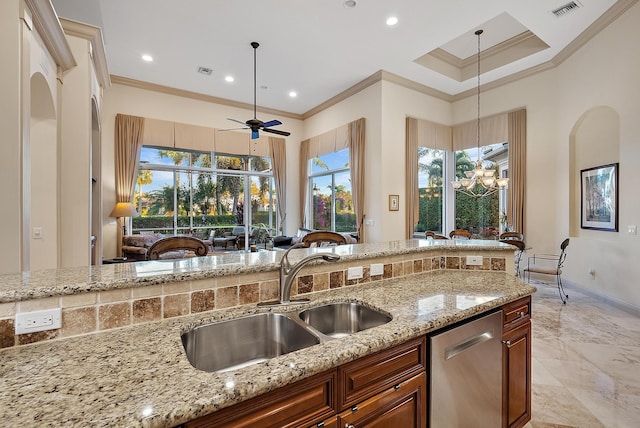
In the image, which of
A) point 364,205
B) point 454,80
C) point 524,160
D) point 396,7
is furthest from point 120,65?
point 524,160

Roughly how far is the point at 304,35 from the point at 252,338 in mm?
4264

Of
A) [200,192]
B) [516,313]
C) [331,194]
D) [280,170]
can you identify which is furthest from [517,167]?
[200,192]

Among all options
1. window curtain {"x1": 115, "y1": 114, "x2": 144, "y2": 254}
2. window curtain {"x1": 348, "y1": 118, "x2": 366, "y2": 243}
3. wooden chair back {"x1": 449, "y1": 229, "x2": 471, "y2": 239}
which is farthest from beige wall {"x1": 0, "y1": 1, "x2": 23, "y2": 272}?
wooden chair back {"x1": 449, "y1": 229, "x2": 471, "y2": 239}

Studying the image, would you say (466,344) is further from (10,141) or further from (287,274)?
(10,141)

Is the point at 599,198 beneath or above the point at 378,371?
above

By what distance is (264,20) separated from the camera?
395cm

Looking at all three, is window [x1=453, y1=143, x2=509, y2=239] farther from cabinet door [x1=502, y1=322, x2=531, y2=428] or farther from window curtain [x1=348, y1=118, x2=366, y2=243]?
cabinet door [x1=502, y1=322, x2=531, y2=428]

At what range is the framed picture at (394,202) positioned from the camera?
553cm

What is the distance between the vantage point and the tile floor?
197 cm

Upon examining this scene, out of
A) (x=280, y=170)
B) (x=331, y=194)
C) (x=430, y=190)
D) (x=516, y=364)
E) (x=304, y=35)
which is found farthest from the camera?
(x=280, y=170)

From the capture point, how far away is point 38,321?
99 centimetres

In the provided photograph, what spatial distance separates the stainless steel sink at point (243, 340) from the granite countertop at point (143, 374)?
0.04m

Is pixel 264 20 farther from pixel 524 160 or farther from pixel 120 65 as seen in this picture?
pixel 524 160

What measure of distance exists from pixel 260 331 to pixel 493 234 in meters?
6.12
